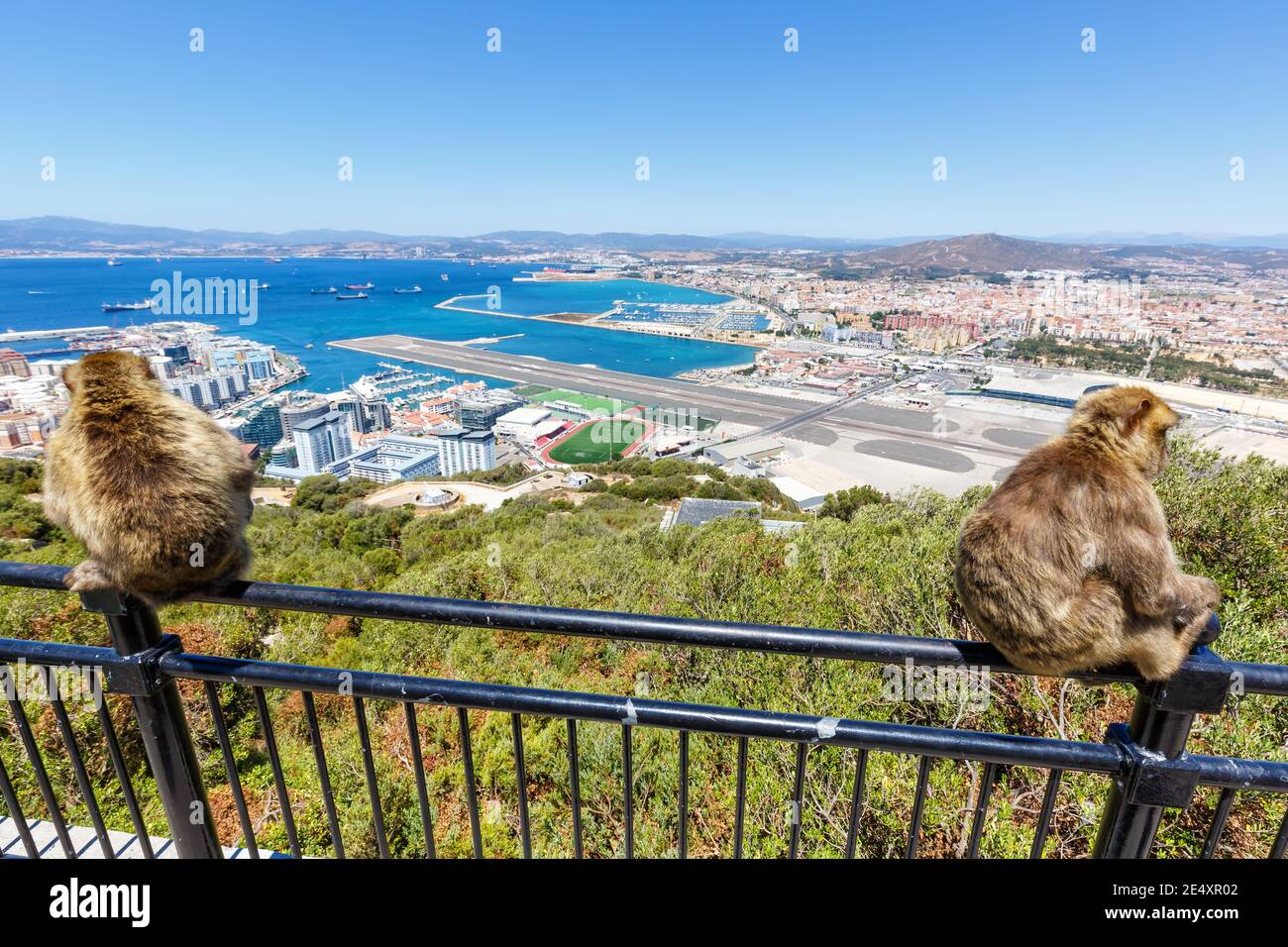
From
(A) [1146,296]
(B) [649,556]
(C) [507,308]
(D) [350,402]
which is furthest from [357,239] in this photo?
(B) [649,556]

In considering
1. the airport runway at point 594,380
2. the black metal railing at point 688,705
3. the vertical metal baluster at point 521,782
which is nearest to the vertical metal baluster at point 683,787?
the black metal railing at point 688,705

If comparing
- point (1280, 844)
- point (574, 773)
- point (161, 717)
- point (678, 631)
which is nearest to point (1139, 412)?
point (1280, 844)

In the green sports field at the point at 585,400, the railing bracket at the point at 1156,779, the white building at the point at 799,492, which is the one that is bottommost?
the green sports field at the point at 585,400

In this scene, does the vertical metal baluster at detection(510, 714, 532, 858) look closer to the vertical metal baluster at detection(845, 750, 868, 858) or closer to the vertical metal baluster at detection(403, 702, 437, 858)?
the vertical metal baluster at detection(403, 702, 437, 858)

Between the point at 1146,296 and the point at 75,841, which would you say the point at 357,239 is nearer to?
the point at 1146,296

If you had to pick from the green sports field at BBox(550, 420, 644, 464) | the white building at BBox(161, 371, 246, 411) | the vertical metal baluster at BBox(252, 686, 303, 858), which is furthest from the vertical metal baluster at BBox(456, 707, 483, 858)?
the white building at BBox(161, 371, 246, 411)

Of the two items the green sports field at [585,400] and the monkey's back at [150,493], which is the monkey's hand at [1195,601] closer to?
the monkey's back at [150,493]
